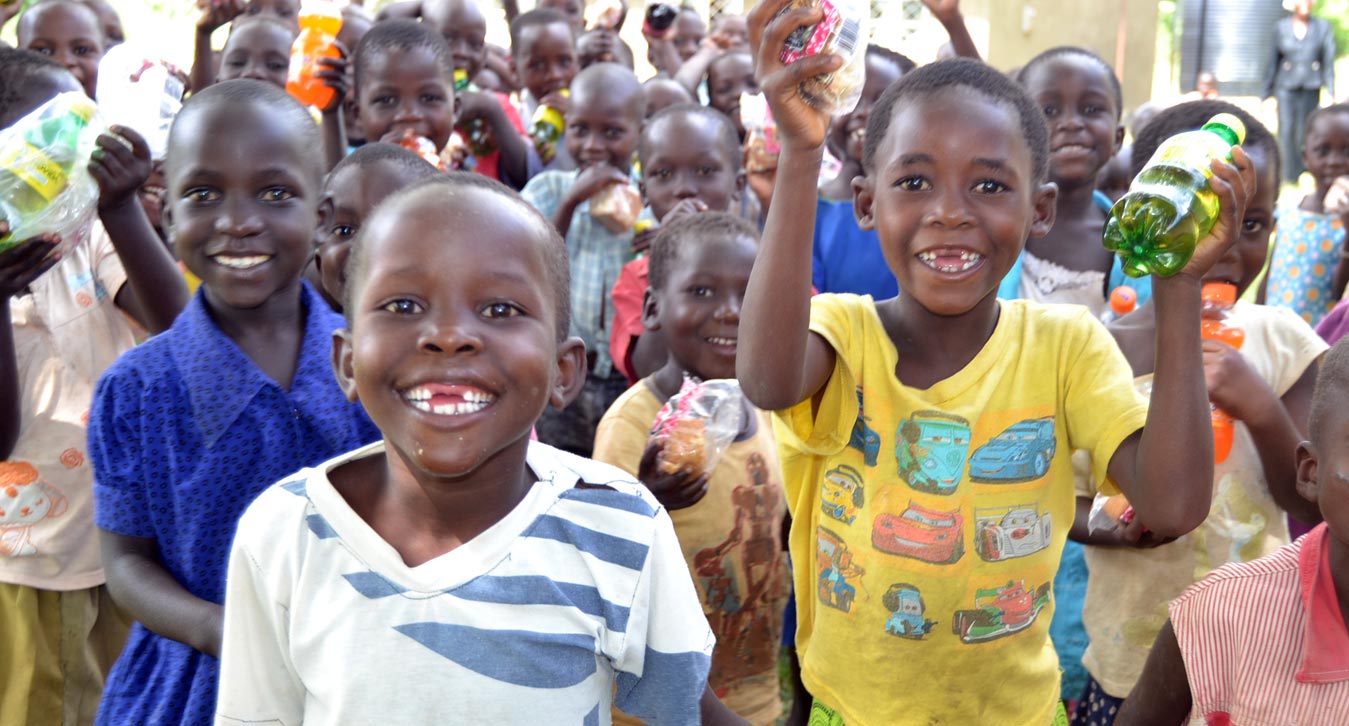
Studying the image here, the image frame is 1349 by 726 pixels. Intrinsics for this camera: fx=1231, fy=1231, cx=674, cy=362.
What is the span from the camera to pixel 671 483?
2.33 metres

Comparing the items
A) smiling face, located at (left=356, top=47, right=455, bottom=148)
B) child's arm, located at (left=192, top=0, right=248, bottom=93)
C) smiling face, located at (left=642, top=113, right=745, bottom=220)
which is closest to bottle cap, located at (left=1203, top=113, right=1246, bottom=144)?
smiling face, located at (left=642, top=113, right=745, bottom=220)

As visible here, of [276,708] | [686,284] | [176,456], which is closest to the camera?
[276,708]

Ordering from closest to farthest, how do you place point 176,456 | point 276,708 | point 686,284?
point 276,708 < point 176,456 < point 686,284

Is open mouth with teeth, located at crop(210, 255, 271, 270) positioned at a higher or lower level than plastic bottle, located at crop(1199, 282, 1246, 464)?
higher

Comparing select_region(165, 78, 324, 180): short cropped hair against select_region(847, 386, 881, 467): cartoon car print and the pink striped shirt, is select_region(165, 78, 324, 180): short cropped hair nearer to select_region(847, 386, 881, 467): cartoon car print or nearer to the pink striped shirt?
select_region(847, 386, 881, 467): cartoon car print

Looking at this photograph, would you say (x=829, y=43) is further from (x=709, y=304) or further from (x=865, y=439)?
(x=709, y=304)

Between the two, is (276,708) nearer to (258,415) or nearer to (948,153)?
(258,415)

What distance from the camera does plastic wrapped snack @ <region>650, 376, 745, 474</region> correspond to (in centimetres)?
235

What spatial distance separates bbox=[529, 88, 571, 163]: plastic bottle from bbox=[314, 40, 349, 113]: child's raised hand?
111 centimetres

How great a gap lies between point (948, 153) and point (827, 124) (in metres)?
0.29

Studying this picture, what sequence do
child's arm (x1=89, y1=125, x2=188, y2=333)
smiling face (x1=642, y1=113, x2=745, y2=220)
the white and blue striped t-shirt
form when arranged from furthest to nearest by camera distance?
smiling face (x1=642, y1=113, x2=745, y2=220), child's arm (x1=89, y1=125, x2=188, y2=333), the white and blue striped t-shirt

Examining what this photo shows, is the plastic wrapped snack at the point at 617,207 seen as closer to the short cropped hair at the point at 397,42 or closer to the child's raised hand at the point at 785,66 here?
the short cropped hair at the point at 397,42

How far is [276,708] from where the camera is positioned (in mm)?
1441

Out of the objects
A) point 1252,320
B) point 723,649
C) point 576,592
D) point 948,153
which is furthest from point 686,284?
point 576,592
